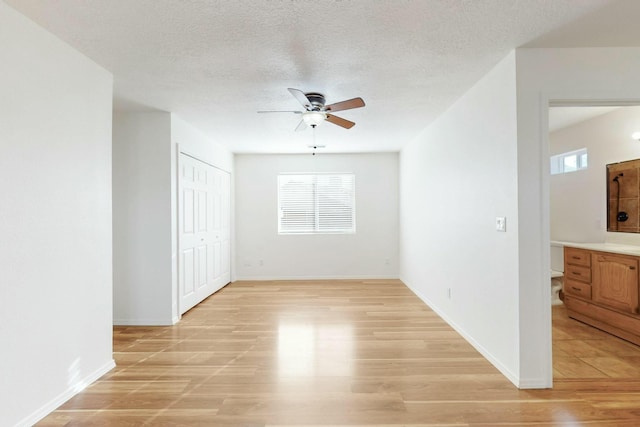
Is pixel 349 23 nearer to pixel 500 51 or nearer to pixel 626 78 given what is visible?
pixel 500 51

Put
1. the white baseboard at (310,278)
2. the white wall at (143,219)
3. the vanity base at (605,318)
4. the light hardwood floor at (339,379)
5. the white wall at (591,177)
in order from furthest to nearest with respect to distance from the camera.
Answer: the white baseboard at (310,278)
the white wall at (591,177)
the white wall at (143,219)
the vanity base at (605,318)
the light hardwood floor at (339,379)

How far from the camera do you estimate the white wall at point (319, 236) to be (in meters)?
6.54

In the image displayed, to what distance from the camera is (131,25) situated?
209 cm

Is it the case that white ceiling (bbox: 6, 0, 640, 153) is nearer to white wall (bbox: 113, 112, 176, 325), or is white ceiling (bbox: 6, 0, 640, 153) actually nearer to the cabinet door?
white wall (bbox: 113, 112, 176, 325)

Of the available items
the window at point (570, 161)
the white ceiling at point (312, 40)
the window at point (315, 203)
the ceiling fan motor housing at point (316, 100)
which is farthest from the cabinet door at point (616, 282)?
the window at point (315, 203)

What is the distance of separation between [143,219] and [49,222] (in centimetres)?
→ 169

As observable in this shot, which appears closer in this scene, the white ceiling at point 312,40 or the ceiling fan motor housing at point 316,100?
the white ceiling at point 312,40

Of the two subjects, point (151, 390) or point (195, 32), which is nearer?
point (195, 32)

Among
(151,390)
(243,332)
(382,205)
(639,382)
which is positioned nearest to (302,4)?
(151,390)

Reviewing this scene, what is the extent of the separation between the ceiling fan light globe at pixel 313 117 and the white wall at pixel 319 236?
11.2 feet

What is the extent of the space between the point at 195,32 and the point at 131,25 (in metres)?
0.39

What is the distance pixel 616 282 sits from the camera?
3348 mm

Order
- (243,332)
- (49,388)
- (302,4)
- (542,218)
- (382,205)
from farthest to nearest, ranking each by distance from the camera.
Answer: (382,205) → (243,332) → (542,218) → (49,388) → (302,4)

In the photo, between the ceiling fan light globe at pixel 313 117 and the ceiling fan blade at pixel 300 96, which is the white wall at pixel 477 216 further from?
the ceiling fan blade at pixel 300 96
